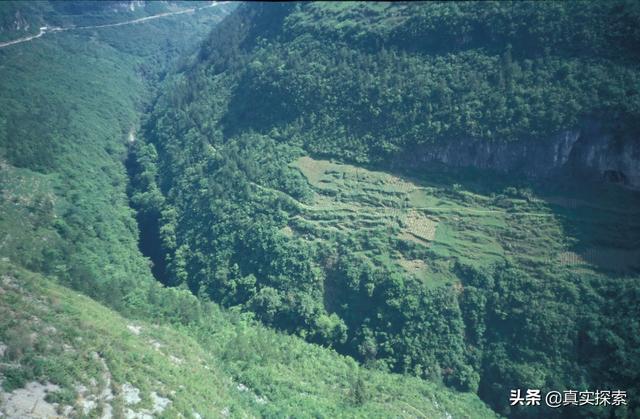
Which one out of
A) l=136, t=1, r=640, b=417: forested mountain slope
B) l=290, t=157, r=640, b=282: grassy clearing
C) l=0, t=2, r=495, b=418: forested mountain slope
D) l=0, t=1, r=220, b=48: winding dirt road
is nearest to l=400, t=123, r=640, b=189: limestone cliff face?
l=136, t=1, r=640, b=417: forested mountain slope

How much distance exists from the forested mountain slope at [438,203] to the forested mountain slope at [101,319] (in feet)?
13.5

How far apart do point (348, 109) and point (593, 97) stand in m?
A: 30.4

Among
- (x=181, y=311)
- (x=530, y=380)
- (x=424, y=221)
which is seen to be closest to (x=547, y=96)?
(x=424, y=221)

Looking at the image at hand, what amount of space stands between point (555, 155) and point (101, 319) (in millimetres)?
51006

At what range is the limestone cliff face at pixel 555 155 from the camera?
52.1 m

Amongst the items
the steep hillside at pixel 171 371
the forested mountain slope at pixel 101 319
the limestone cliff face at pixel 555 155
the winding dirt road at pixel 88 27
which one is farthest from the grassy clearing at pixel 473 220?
the winding dirt road at pixel 88 27

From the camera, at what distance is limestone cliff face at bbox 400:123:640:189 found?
171ft

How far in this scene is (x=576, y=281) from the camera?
50156 millimetres

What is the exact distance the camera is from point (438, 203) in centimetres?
5934

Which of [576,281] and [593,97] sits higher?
[593,97]

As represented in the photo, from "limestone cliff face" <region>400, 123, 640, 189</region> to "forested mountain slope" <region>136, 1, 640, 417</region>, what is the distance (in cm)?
17

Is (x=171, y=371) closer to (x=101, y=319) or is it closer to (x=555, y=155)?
(x=101, y=319)

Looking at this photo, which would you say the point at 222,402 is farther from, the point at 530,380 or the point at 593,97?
the point at 593,97

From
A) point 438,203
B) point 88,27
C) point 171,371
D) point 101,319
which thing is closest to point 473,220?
point 438,203
